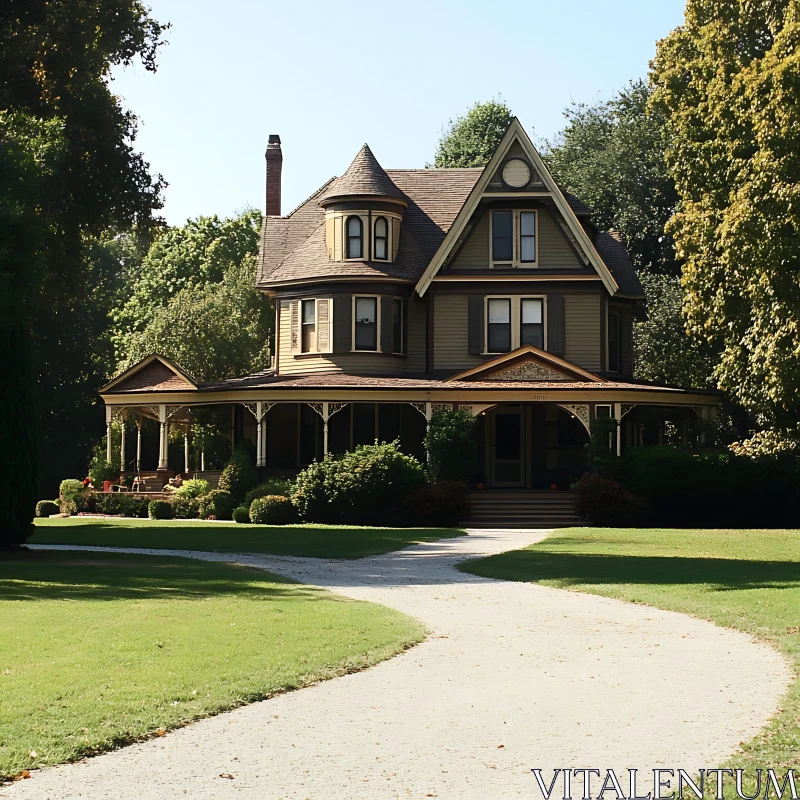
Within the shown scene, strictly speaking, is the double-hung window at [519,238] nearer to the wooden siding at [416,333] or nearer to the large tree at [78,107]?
the wooden siding at [416,333]

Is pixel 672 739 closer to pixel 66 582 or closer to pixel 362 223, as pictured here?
pixel 66 582

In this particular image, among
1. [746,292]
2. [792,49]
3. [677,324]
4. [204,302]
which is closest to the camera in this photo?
[792,49]

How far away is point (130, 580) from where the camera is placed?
18.8m

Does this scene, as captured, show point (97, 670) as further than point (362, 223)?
No

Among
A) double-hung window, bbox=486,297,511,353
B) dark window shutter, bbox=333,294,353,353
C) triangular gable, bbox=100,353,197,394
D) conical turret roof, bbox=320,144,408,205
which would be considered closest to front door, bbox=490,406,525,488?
double-hung window, bbox=486,297,511,353

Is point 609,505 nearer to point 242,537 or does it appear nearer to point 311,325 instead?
point 242,537

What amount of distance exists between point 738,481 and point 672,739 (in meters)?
28.2

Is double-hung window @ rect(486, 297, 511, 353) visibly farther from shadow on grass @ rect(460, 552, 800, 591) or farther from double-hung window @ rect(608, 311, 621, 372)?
shadow on grass @ rect(460, 552, 800, 591)

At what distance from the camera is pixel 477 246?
40969 mm

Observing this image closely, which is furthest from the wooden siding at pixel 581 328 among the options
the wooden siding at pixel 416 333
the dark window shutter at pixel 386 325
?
the dark window shutter at pixel 386 325

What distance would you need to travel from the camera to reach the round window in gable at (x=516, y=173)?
4028 cm

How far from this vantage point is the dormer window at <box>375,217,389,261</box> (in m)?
41.4

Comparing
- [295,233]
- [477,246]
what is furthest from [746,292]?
[295,233]

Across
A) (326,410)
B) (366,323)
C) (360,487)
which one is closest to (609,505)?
(360,487)
